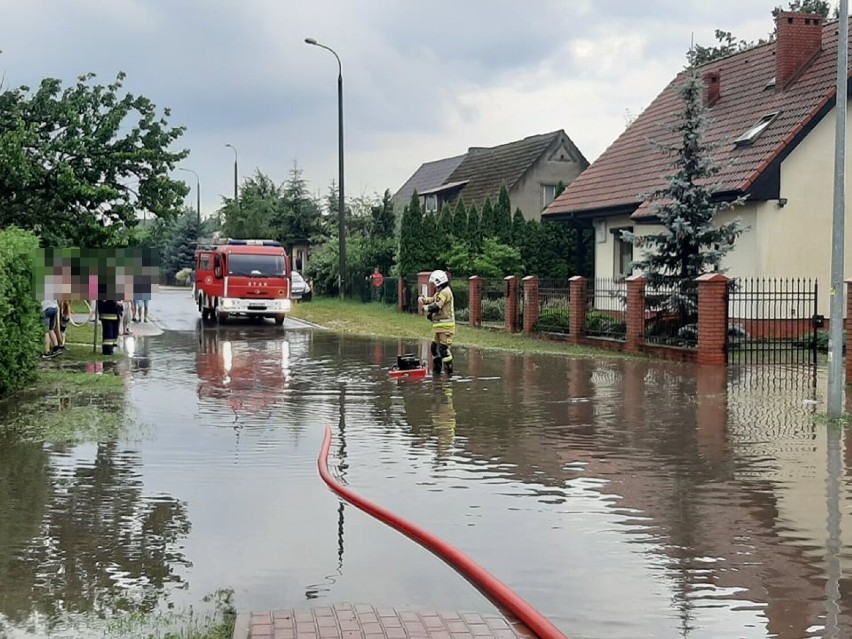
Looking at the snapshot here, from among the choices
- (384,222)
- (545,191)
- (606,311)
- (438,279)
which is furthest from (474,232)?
(438,279)

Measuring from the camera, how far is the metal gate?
21094 millimetres

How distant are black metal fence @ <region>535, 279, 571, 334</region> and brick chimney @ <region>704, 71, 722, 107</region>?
802cm

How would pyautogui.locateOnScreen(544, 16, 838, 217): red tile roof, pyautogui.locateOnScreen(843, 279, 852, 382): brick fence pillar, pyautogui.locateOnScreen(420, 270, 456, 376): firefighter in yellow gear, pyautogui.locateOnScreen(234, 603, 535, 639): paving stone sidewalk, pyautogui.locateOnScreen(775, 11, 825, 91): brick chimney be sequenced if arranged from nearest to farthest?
pyautogui.locateOnScreen(234, 603, 535, 639): paving stone sidewalk
pyautogui.locateOnScreen(843, 279, 852, 382): brick fence pillar
pyautogui.locateOnScreen(420, 270, 456, 376): firefighter in yellow gear
pyautogui.locateOnScreen(544, 16, 838, 217): red tile roof
pyautogui.locateOnScreen(775, 11, 825, 91): brick chimney

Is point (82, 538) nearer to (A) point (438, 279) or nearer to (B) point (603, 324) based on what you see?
(A) point (438, 279)

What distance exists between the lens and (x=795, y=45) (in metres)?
27.6

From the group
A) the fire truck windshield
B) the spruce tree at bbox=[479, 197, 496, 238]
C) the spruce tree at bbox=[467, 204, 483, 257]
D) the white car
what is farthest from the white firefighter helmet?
the white car

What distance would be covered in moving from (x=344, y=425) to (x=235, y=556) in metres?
5.43

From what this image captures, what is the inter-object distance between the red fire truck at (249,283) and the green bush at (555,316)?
904cm

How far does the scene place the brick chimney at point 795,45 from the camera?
90.4 feet

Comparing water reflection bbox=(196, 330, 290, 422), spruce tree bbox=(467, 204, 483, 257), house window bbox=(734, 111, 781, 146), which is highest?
house window bbox=(734, 111, 781, 146)

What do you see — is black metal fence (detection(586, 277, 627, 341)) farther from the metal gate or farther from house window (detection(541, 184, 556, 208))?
house window (detection(541, 184, 556, 208))

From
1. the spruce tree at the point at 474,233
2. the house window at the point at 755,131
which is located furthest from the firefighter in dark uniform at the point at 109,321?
the spruce tree at the point at 474,233

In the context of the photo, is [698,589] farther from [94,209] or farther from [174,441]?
[94,209]

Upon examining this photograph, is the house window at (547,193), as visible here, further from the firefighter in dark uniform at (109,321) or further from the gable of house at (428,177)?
the firefighter in dark uniform at (109,321)
